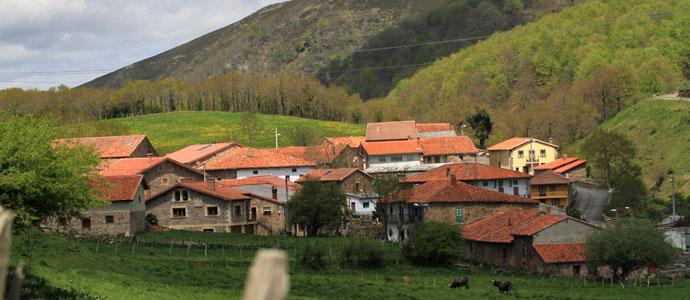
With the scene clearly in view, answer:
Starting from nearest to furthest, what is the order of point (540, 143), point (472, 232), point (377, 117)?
1. point (472, 232)
2. point (540, 143)
3. point (377, 117)

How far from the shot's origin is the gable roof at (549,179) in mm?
81000

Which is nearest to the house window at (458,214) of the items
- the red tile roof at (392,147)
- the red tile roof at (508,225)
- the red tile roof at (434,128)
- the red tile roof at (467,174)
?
the red tile roof at (508,225)

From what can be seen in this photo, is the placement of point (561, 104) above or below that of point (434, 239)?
above

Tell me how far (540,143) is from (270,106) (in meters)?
80.4

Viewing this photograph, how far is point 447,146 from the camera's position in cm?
10144

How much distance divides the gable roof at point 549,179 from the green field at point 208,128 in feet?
164

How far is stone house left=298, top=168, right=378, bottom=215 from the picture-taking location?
2985 inches

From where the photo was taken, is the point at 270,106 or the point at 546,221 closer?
the point at 546,221

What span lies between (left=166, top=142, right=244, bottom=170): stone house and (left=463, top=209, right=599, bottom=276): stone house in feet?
162

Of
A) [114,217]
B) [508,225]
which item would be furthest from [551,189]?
[114,217]

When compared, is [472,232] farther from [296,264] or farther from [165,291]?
[165,291]

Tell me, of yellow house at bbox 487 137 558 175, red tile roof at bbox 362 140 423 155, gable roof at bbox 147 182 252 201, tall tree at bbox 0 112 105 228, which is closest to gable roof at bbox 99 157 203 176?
gable roof at bbox 147 182 252 201

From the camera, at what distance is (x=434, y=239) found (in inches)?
1912

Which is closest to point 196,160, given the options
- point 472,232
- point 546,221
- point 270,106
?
point 472,232
